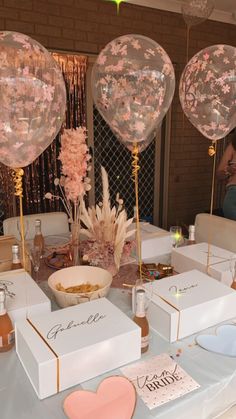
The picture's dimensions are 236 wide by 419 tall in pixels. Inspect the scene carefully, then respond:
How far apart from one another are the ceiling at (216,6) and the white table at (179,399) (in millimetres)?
3384

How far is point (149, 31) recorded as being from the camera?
11.8 feet

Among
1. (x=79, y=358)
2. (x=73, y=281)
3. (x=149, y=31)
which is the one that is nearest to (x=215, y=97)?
(x=73, y=281)

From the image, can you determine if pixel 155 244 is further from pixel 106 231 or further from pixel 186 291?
pixel 186 291

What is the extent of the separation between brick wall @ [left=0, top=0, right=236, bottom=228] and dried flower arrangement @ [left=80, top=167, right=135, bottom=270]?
212cm

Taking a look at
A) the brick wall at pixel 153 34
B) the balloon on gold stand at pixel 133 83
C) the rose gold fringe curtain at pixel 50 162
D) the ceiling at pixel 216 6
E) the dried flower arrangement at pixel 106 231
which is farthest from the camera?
the ceiling at pixel 216 6

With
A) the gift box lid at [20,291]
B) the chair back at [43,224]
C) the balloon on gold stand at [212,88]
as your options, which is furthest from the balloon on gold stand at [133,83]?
the chair back at [43,224]

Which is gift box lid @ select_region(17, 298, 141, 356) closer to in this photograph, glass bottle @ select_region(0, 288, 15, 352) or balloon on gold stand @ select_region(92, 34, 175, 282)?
glass bottle @ select_region(0, 288, 15, 352)

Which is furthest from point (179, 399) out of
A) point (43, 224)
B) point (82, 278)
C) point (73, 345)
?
point (43, 224)

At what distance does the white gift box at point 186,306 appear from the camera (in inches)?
41.3

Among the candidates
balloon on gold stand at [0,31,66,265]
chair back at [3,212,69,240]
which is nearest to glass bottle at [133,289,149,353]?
balloon on gold stand at [0,31,66,265]

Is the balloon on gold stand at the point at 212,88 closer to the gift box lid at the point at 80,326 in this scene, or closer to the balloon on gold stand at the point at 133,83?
the balloon on gold stand at the point at 133,83

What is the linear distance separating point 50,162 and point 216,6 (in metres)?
2.34

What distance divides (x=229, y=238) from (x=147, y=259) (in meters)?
0.57

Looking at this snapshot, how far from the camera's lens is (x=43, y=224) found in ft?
7.47
